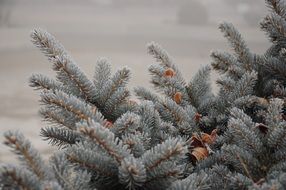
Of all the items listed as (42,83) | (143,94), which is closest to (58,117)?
(42,83)

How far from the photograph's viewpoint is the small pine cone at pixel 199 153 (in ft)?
3.95

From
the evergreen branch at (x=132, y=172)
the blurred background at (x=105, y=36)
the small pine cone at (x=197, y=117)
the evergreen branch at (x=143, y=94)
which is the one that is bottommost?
the evergreen branch at (x=132, y=172)

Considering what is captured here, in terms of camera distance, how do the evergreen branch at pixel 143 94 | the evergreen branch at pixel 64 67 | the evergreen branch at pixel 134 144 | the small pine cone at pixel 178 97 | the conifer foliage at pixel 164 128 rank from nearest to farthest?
the conifer foliage at pixel 164 128 < the evergreen branch at pixel 134 144 < the evergreen branch at pixel 64 67 < the small pine cone at pixel 178 97 < the evergreen branch at pixel 143 94

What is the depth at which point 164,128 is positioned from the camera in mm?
1263

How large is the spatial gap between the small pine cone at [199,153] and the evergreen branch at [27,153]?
0.48 m

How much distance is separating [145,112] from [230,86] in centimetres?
37

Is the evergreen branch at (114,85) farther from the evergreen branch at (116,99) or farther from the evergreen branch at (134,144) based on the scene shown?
the evergreen branch at (134,144)

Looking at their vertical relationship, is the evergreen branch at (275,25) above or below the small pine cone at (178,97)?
above

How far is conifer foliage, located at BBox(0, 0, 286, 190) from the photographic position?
0.89 meters

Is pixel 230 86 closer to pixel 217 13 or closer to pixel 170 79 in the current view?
pixel 170 79

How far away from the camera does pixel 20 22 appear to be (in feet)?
46.6

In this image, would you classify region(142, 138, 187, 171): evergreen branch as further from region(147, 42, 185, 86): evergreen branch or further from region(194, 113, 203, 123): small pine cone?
region(147, 42, 185, 86): evergreen branch

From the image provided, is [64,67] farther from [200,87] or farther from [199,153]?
[200,87]

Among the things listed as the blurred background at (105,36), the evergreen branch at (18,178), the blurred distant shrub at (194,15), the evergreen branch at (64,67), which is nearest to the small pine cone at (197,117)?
the evergreen branch at (64,67)
